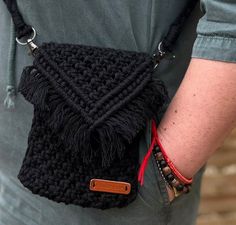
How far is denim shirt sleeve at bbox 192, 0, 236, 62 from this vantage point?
96 cm

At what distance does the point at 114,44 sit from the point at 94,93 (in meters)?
0.12

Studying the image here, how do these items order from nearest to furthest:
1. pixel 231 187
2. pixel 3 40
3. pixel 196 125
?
pixel 196 125
pixel 3 40
pixel 231 187

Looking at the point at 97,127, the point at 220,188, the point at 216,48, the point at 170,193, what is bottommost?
the point at 220,188

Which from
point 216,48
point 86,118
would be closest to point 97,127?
point 86,118

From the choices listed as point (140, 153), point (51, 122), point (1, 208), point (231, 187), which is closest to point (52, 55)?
point (51, 122)

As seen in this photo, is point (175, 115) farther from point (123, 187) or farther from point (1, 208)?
point (1, 208)

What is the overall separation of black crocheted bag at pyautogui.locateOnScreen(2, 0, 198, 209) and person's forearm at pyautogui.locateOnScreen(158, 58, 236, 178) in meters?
0.04

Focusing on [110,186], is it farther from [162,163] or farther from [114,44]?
[114,44]

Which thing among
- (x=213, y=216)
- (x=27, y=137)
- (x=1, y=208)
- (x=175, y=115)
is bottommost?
(x=213, y=216)

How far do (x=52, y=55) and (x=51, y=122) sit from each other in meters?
0.12

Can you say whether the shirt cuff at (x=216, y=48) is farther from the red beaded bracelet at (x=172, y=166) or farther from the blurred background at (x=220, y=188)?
the blurred background at (x=220, y=188)

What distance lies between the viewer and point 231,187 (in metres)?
2.47

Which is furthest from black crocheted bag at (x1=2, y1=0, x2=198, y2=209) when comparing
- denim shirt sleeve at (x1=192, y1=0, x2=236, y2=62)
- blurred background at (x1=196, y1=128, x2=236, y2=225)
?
blurred background at (x1=196, y1=128, x2=236, y2=225)

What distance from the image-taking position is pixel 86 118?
1.00 m
